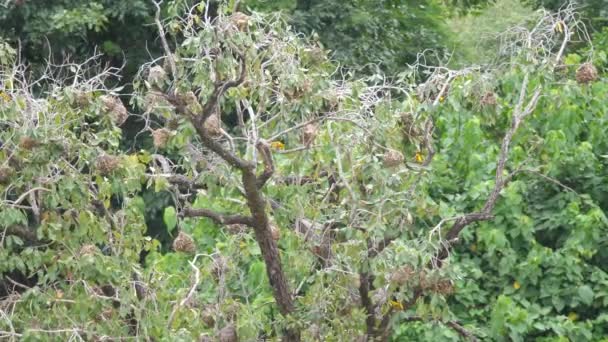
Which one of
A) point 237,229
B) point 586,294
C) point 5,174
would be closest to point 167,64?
point 5,174

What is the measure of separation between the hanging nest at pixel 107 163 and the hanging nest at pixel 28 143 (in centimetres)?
28

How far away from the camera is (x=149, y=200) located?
384 inches

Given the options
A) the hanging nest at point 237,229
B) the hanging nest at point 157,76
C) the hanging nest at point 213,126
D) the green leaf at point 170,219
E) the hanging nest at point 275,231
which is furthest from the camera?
the green leaf at point 170,219

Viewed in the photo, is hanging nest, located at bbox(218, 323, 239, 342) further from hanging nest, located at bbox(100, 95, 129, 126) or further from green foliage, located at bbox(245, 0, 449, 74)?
green foliage, located at bbox(245, 0, 449, 74)

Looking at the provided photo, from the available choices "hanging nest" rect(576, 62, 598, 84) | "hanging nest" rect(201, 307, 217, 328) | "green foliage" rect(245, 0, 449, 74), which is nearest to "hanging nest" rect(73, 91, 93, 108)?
"hanging nest" rect(201, 307, 217, 328)


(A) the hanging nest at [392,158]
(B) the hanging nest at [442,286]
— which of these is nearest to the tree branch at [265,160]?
(A) the hanging nest at [392,158]

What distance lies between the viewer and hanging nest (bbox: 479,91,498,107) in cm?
524

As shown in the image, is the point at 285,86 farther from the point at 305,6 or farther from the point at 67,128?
the point at 305,6

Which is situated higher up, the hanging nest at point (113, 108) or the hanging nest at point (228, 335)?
the hanging nest at point (113, 108)

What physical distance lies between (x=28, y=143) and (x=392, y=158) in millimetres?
1367

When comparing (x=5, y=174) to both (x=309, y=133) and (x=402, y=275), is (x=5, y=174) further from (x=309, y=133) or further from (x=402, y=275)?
(x=402, y=275)

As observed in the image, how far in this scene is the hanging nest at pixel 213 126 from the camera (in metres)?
4.77

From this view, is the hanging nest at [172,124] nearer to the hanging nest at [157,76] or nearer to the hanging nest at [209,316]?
the hanging nest at [157,76]

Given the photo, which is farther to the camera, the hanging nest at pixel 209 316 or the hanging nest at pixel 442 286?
the hanging nest at pixel 209 316
